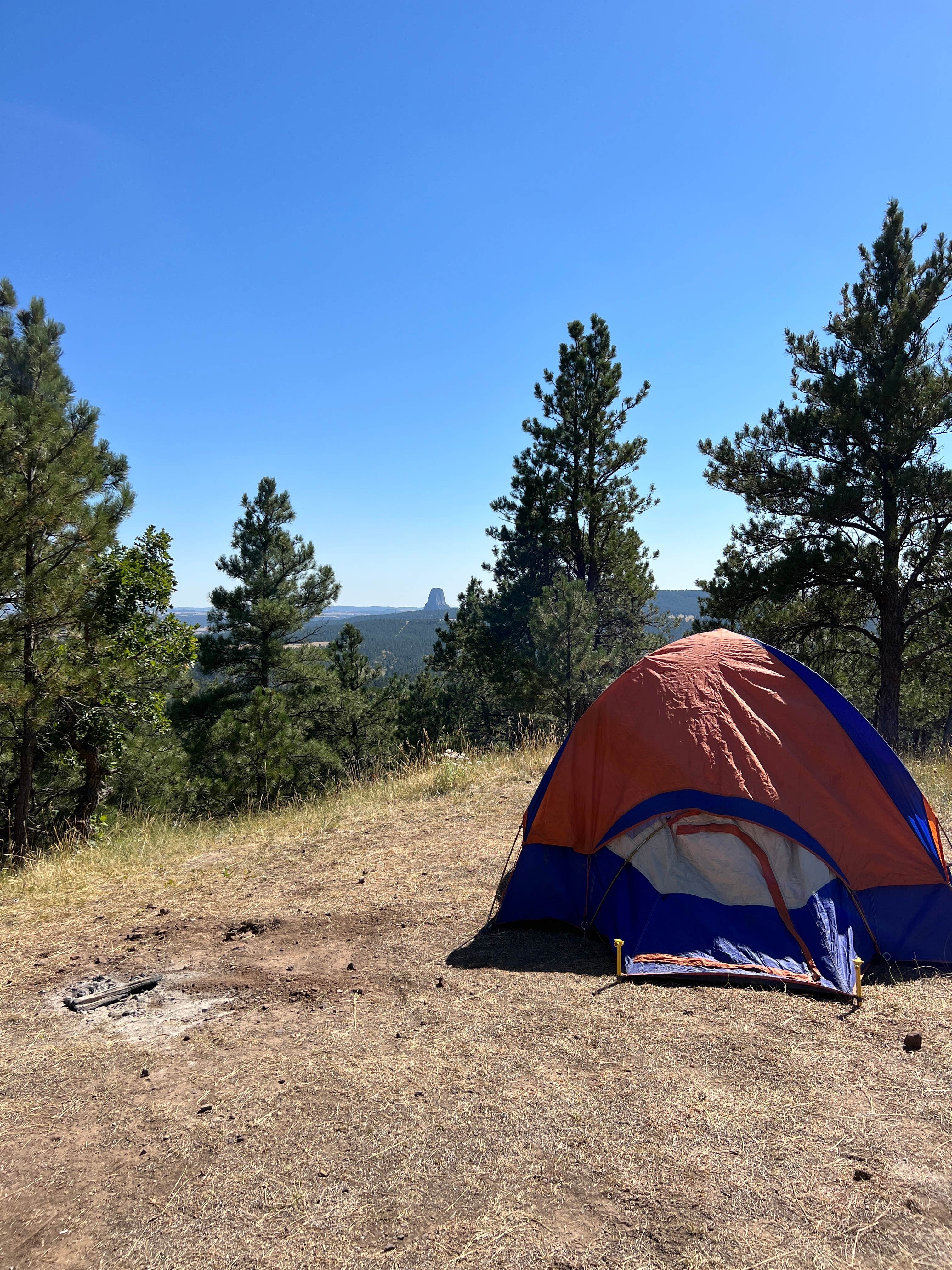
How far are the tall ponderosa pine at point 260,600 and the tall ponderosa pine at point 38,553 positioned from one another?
11.4m

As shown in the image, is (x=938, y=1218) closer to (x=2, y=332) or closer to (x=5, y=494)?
(x=5, y=494)

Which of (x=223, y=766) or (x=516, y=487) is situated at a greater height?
(x=516, y=487)

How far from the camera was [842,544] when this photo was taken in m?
12.8

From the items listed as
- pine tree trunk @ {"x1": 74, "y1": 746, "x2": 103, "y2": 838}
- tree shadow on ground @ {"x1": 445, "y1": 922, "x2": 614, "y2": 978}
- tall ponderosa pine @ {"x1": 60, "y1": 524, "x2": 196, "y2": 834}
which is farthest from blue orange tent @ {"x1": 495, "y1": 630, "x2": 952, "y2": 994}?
pine tree trunk @ {"x1": 74, "y1": 746, "x2": 103, "y2": 838}

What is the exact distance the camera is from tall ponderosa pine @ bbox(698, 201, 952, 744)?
1220 centimetres

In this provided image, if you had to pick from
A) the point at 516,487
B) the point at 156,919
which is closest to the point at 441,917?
the point at 156,919

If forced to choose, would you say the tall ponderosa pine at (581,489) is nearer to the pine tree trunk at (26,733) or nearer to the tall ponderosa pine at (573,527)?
the tall ponderosa pine at (573,527)

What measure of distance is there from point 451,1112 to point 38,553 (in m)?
8.37

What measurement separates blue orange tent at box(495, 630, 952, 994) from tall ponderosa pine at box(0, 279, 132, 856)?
6.11 meters

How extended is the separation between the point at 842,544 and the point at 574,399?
8846mm

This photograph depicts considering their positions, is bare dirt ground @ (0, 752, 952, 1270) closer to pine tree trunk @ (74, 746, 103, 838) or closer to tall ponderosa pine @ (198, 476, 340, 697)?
pine tree trunk @ (74, 746, 103, 838)

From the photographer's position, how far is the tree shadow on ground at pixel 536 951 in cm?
439

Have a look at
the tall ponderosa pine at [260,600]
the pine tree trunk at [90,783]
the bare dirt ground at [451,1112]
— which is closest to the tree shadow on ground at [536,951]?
the bare dirt ground at [451,1112]

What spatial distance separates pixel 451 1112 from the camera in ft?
9.85
